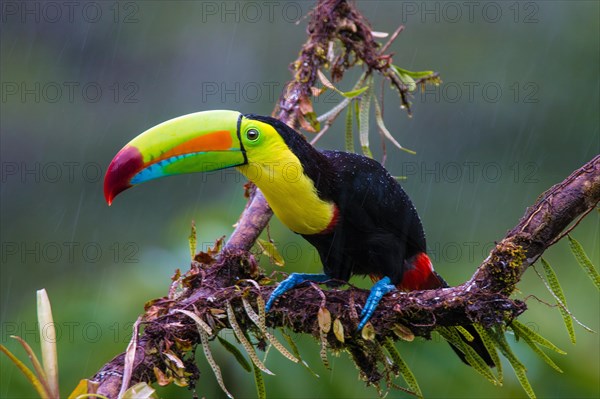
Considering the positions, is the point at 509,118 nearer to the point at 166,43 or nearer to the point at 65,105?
the point at 166,43

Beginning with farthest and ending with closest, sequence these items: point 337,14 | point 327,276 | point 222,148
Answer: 1. point 337,14
2. point 327,276
3. point 222,148

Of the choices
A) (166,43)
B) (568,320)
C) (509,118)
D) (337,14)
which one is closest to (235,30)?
(166,43)

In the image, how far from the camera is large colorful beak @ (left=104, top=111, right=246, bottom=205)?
9.12ft

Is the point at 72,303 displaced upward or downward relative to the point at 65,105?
downward

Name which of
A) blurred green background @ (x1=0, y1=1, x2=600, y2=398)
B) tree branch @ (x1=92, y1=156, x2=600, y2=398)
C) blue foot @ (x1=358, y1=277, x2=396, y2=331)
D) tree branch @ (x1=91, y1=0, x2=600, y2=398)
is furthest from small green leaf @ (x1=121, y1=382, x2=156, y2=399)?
blurred green background @ (x1=0, y1=1, x2=600, y2=398)

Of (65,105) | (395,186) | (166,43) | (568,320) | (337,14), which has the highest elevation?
(166,43)

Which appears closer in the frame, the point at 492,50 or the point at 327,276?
the point at 327,276

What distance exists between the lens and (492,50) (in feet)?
25.0

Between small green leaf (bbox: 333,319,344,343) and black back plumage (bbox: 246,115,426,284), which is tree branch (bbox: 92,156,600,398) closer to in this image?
small green leaf (bbox: 333,319,344,343)

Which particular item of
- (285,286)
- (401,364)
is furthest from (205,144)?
(401,364)

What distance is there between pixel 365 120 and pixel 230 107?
3.93 meters

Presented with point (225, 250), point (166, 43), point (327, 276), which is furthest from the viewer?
point (166, 43)

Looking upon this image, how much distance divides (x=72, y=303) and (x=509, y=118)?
473 centimetres

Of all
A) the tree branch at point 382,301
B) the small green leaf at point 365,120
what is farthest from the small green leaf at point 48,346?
the small green leaf at point 365,120
